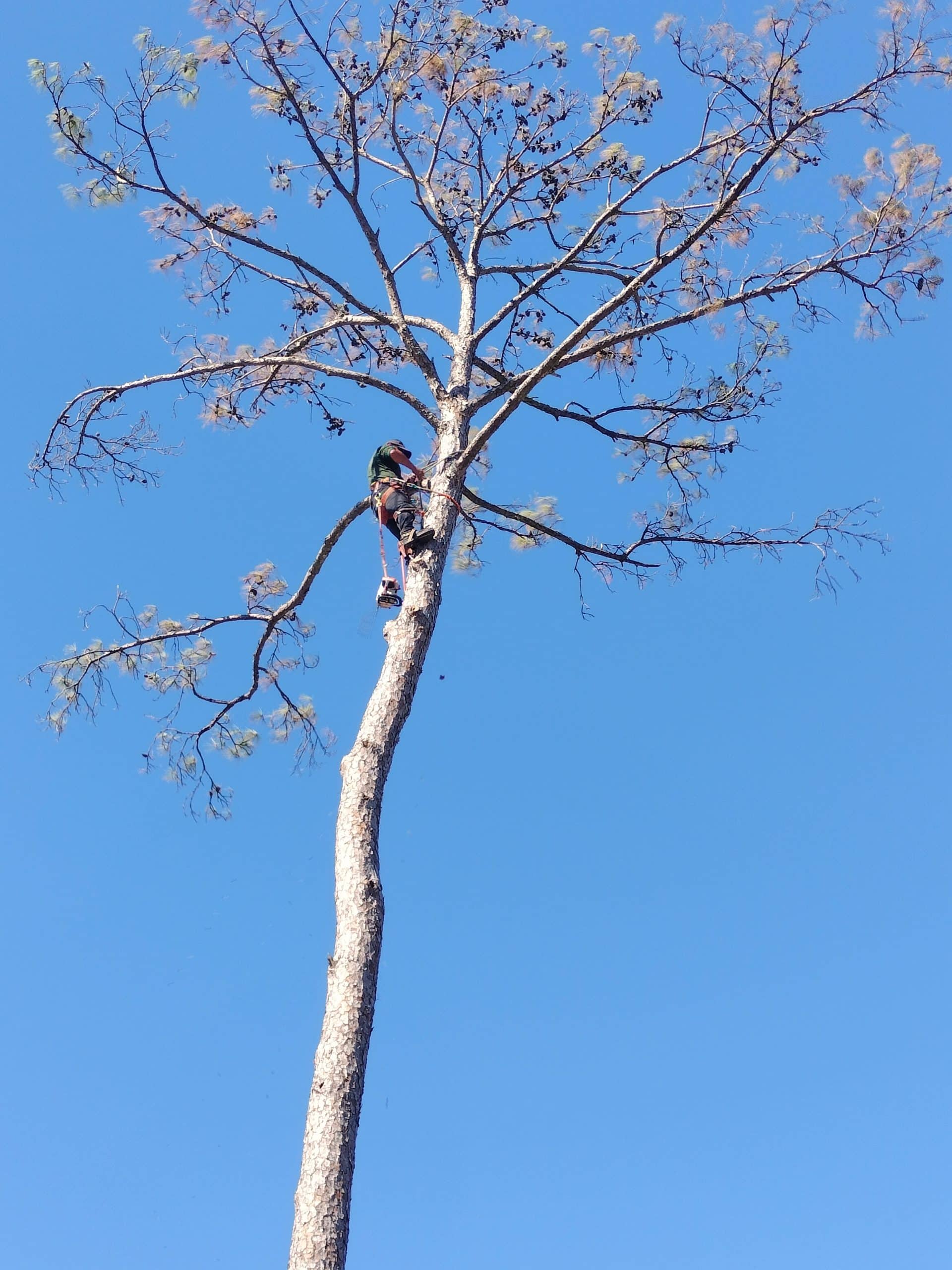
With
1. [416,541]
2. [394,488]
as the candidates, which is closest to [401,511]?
[394,488]

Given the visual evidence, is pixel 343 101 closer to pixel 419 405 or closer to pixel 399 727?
pixel 419 405

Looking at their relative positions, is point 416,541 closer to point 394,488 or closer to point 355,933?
point 394,488

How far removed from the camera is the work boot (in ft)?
19.7

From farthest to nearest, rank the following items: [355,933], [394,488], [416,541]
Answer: [394,488], [416,541], [355,933]

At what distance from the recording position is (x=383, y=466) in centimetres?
688

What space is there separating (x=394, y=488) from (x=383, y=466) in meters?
0.31

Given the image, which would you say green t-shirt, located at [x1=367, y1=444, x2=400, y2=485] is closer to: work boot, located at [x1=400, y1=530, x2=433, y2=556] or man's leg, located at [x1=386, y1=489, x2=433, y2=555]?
man's leg, located at [x1=386, y1=489, x2=433, y2=555]

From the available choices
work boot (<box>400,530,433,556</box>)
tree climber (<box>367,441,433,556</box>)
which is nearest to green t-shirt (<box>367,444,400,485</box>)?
tree climber (<box>367,441,433,556</box>)

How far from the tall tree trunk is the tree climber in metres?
0.31

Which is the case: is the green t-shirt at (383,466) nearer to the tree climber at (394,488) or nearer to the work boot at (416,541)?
the tree climber at (394,488)

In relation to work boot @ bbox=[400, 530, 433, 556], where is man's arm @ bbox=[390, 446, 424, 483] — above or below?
above

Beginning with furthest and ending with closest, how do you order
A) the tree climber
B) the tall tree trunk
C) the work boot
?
the tree climber < the work boot < the tall tree trunk

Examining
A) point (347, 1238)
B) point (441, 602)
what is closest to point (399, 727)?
point (441, 602)

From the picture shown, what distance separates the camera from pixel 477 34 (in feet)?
26.1
